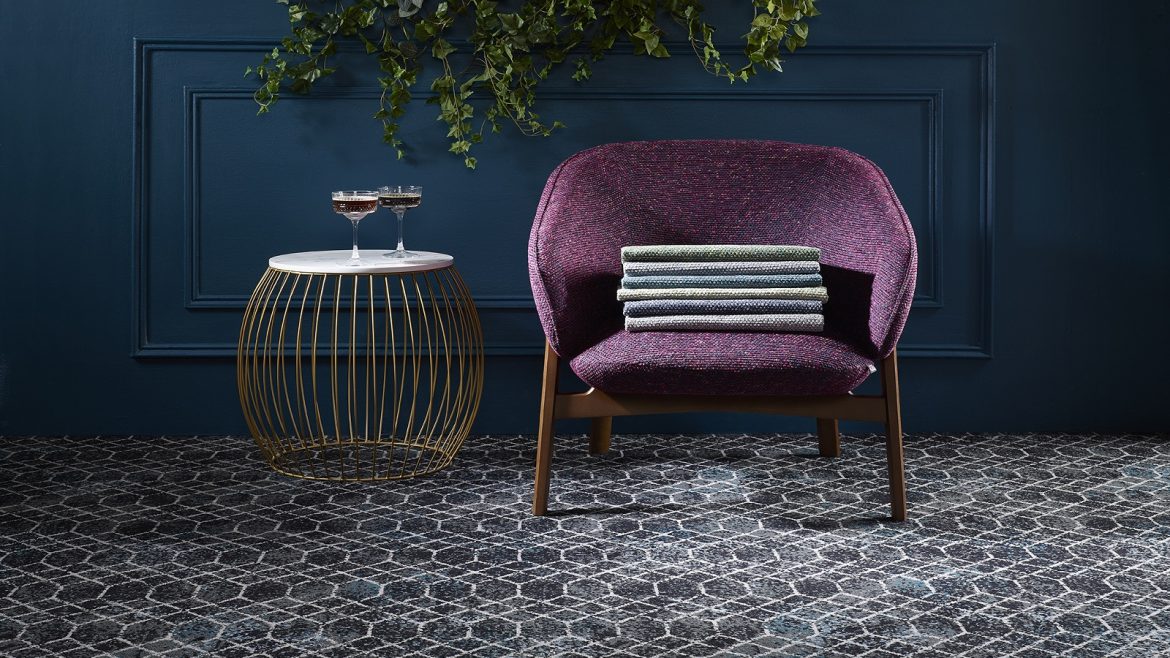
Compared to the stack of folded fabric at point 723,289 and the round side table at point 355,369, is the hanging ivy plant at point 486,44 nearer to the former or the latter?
the round side table at point 355,369

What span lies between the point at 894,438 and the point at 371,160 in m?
1.59

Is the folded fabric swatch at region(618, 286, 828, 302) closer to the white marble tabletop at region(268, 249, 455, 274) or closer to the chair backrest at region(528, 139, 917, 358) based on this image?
the chair backrest at region(528, 139, 917, 358)

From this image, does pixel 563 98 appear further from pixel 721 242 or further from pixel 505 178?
pixel 721 242

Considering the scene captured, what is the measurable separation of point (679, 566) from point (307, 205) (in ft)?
5.20

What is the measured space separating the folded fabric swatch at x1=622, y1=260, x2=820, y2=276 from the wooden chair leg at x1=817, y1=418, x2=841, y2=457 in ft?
1.70

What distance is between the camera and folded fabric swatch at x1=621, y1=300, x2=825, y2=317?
276cm

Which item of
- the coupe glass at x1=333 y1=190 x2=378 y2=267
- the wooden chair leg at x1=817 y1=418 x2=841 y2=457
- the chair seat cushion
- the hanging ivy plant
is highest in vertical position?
the hanging ivy plant

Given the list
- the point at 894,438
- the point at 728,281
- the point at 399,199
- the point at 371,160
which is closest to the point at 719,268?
the point at 728,281

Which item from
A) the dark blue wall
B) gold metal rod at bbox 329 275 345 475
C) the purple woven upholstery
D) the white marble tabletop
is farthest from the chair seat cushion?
the dark blue wall

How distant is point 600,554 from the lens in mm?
2434

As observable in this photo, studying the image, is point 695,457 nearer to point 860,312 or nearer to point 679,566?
point 860,312

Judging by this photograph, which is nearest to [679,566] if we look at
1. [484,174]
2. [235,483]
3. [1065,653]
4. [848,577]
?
[848,577]

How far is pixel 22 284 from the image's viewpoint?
133 inches

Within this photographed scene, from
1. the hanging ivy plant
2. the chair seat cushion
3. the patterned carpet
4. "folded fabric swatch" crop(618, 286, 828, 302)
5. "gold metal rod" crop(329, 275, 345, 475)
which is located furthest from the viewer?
the hanging ivy plant
